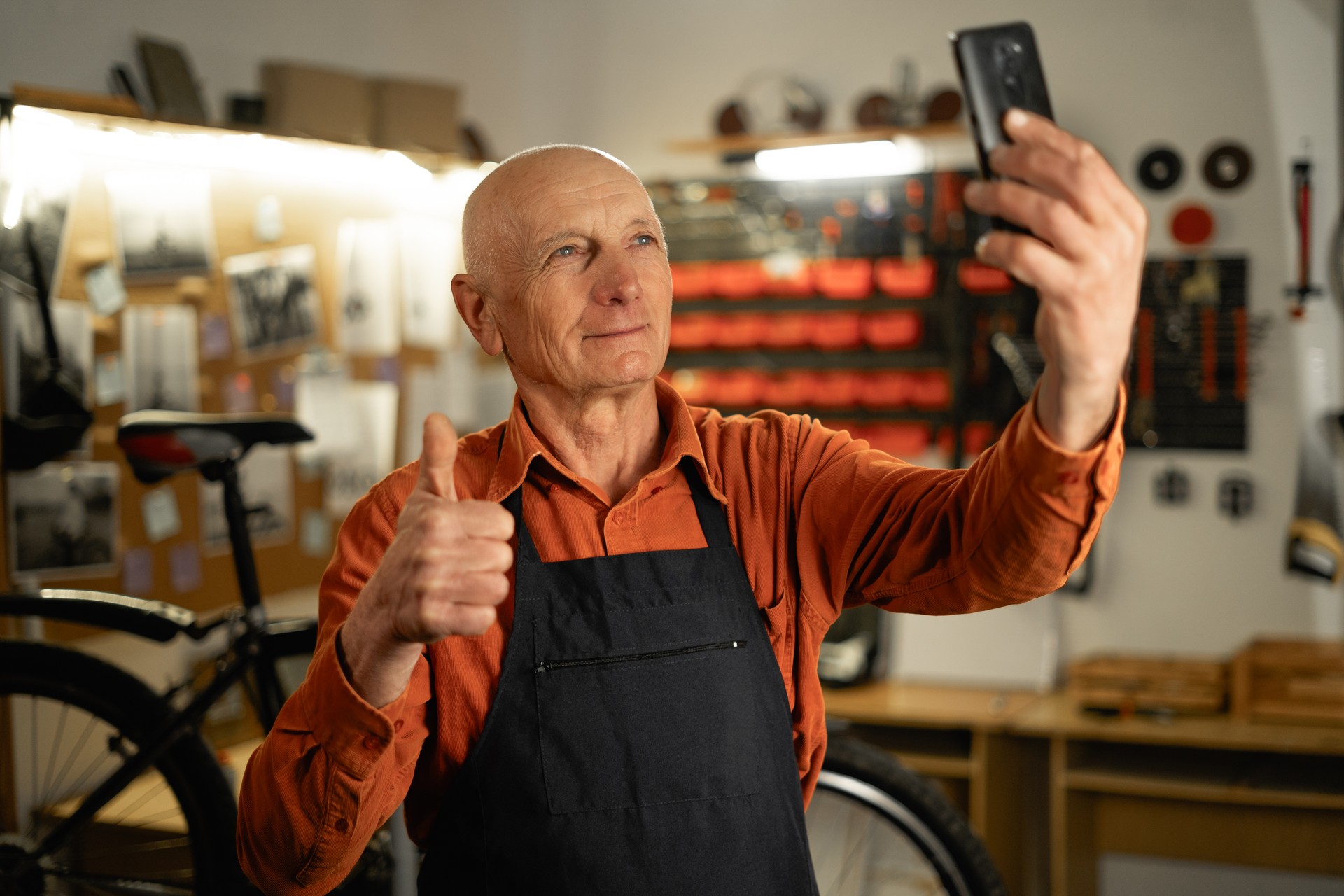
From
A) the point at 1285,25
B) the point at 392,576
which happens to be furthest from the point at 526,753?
the point at 1285,25

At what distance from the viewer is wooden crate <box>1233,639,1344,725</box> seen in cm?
327

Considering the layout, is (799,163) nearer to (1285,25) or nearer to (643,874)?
(1285,25)

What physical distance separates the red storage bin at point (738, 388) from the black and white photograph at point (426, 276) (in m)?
1.02

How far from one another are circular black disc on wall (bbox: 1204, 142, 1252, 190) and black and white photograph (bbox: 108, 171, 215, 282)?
3.11 meters

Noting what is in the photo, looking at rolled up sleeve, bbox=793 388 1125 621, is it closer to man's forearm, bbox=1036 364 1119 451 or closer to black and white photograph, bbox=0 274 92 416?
man's forearm, bbox=1036 364 1119 451

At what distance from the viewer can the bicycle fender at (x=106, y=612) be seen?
217 cm

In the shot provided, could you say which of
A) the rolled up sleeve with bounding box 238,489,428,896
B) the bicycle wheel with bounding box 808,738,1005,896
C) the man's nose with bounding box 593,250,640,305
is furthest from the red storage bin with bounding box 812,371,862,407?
the rolled up sleeve with bounding box 238,489,428,896

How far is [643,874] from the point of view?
1.38 metres

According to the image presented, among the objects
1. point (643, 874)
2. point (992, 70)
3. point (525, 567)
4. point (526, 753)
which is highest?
point (992, 70)

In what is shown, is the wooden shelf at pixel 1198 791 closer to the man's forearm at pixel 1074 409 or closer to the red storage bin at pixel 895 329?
the red storage bin at pixel 895 329

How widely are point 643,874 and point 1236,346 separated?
315 centimetres

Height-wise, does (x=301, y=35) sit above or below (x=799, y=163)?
above

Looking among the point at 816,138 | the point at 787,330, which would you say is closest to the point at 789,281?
the point at 787,330

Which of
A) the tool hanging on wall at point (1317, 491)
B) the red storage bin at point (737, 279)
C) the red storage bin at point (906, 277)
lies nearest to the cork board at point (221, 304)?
the red storage bin at point (737, 279)
